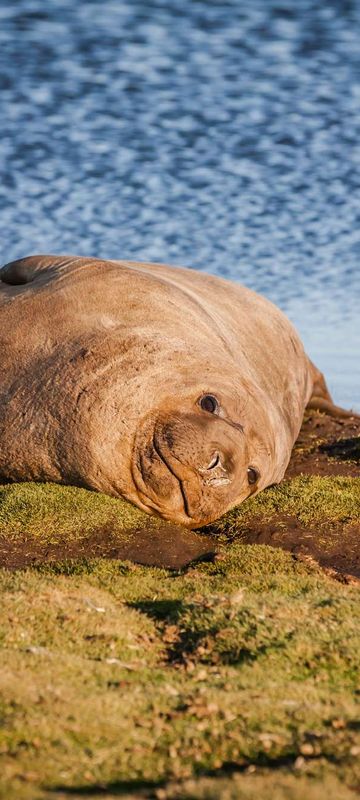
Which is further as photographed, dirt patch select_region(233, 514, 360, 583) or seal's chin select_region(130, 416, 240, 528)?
dirt patch select_region(233, 514, 360, 583)

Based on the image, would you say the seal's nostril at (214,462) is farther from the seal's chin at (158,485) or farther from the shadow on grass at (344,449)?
the shadow on grass at (344,449)

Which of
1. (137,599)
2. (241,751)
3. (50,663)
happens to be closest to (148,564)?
(137,599)

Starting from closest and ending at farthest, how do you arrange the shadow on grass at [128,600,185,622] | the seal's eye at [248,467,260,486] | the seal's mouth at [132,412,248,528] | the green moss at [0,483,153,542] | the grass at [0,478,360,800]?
1. the grass at [0,478,360,800]
2. the shadow on grass at [128,600,185,622]
3. the seal's mouth at [132,412,248,528]
4. the green moss at [0,483,153,542]
5. the seal's eye at [248,467,260,486]

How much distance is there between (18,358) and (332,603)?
3.58 m

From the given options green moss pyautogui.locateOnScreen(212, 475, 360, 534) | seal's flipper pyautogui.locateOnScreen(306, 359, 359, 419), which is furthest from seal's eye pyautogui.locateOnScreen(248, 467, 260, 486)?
seal's flipper pyautogui.locateOnScreen(306, 359, 359, 419)

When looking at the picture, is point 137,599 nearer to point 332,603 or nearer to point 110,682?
point 332,603

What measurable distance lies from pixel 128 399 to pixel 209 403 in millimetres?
584

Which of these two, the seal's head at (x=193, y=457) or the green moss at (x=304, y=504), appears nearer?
the seal's head at (x=193, y=457)

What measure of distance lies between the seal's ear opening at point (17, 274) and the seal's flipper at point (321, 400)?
19.1 feet

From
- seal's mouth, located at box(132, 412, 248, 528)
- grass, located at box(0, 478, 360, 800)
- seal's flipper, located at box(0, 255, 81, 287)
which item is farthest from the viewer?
seal's flipper, located at box(0, 255, 81, 287)

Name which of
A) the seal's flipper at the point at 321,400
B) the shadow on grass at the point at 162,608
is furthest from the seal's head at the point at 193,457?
the seal's flipper at the point at 321,400

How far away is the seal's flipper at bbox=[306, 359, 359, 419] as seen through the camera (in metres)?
15.1

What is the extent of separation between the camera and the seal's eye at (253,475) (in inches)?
341

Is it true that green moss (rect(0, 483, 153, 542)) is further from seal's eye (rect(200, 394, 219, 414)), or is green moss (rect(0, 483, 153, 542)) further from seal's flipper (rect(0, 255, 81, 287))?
seal's flipper (rect(0, 255, 81, 287))
